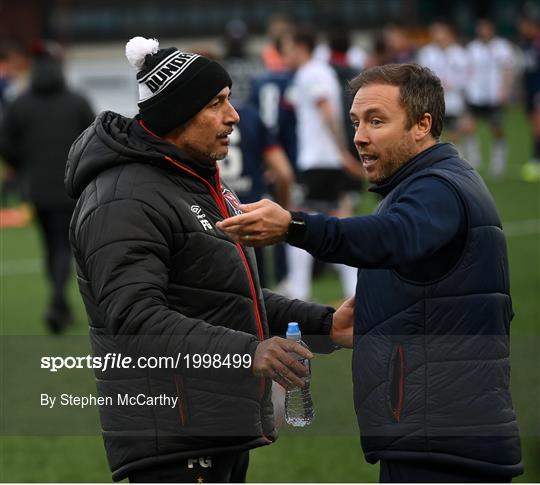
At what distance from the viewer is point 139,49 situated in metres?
4.16

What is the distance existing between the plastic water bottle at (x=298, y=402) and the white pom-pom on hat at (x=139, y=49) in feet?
3.27

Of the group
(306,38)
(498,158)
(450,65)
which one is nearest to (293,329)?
(306,38)

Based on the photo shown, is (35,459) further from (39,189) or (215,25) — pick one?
(215,25)

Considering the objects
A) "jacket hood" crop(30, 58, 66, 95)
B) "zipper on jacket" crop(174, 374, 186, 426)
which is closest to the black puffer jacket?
"zipper on jacket" crop(174, 374, 186, 426)

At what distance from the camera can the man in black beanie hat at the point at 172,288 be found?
3.82 metres

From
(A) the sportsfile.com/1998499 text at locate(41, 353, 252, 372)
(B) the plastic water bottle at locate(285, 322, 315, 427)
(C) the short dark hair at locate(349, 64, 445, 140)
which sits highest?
(C) the short dark hair at locate(349, 64, 445, 140)

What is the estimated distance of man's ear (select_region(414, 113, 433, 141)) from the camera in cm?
394

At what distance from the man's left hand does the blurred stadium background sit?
2.37 ft

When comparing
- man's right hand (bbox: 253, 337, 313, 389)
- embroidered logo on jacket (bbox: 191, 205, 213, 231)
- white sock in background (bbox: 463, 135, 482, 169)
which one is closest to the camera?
man's right hand (bbox: 253, 337, 313, 389)

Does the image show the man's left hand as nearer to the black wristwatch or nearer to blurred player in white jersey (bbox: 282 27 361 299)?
the black wristwatch

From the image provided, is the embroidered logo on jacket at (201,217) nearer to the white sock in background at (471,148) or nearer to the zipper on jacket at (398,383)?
the zipper on jacket at (398,383)

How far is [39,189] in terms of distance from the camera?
35.1 ft

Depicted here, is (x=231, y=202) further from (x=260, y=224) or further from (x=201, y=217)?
(x=260, y=224)

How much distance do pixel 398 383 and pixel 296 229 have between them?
2.20 feet
